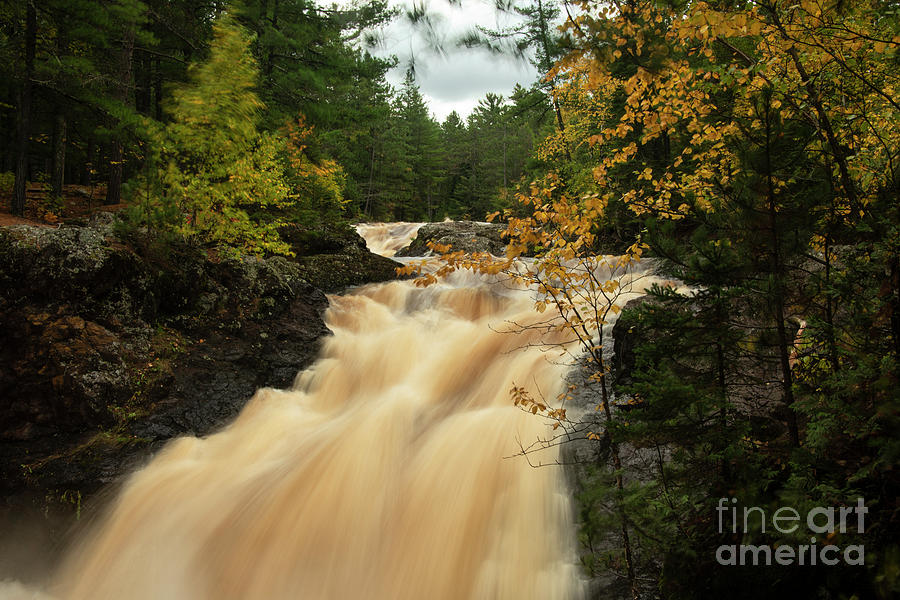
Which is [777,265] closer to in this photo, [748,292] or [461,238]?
[748,292]

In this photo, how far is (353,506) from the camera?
497 cm

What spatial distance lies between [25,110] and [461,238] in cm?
1153

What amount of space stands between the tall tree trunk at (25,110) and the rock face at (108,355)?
4823 millimetres

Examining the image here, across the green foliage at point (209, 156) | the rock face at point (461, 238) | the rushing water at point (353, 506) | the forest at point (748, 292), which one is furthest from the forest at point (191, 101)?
the rushing water at point (353, 506)

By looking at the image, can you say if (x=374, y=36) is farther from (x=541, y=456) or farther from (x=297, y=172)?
(x=297, y=172)

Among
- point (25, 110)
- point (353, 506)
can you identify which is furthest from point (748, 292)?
point (25, 110)

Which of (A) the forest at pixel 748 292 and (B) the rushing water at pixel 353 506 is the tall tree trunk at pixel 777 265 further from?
(B) the rushing water at pixel 353 506

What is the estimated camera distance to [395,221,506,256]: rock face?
50.2 ft

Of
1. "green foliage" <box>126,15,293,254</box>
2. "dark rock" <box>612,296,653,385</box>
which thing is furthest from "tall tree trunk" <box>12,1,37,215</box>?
Result: "dark rock" <box>612,296,653,385</box>

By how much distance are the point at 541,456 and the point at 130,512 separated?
15.3 feet

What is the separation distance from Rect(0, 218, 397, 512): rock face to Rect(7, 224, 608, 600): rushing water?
0.53 m

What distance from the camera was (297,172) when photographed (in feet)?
40.0

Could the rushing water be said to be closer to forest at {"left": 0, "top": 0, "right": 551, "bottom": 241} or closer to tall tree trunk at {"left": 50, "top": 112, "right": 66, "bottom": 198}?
forest at {"left": 0, "top": 0, "right": 551, "bottom": 241}

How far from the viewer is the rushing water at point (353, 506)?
164 inches
